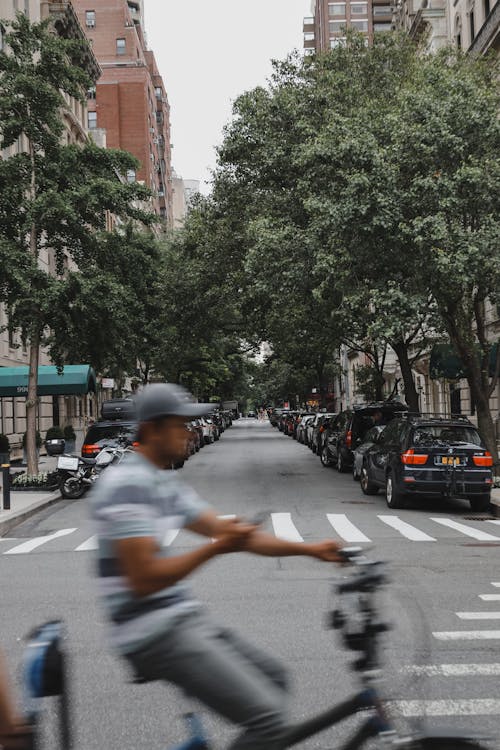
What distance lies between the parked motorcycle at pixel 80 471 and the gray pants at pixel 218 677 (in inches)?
662

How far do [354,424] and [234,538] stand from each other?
2160cm

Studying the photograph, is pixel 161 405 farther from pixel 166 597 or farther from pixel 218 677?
pixel 218 677

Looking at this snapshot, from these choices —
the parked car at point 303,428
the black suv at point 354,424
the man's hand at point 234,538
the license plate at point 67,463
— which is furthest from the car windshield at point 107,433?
the parked car at point 303,428

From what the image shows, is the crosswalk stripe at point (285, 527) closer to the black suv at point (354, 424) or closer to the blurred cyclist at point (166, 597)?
the blurred cyclist at point (166, 597)

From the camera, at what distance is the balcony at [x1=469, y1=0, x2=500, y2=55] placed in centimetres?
3161

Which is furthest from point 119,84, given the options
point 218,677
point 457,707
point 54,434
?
point 218,677

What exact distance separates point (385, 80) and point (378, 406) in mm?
9267

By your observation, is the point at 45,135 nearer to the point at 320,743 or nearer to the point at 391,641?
the point at 391,641

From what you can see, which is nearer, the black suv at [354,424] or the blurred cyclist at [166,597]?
the blurred cyclist at [166,597]

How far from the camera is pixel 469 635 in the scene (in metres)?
6.60

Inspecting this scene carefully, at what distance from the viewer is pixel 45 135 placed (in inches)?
832

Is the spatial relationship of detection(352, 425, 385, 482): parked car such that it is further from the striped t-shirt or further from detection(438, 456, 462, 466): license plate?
the striped t-shirt

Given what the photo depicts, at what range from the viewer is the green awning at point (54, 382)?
26.1 meters

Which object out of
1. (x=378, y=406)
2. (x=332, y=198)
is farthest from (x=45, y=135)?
(x=378, y=406)
